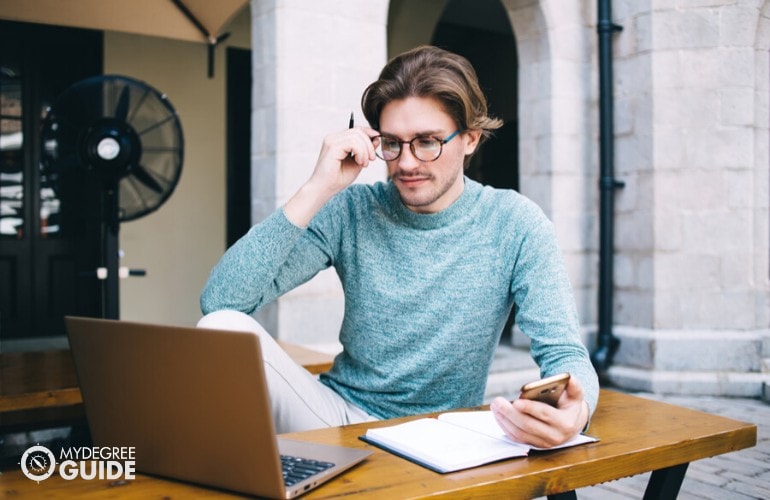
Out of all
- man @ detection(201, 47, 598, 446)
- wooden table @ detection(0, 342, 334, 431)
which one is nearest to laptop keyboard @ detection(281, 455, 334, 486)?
man @ detection(201, 47, 598, 446)

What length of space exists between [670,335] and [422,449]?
4.08m

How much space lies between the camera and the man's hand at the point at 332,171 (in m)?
1.90

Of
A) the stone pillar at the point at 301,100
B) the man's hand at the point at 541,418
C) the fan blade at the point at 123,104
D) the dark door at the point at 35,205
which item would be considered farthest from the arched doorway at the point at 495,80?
the man's hand at the point at 541,418

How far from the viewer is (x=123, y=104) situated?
11.4ft

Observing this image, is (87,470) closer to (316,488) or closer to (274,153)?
(316,488)

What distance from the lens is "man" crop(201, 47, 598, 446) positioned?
1843 mm

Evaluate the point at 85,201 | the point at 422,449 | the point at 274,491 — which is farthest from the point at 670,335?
the point at 85,201

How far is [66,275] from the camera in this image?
6.40 metres

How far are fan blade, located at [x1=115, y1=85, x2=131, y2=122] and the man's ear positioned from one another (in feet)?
6.71

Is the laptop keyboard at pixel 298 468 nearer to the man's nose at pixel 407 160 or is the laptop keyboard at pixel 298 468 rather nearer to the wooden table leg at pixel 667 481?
the wooden table leg at pixel 667 481

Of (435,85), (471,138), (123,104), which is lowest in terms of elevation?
(471,138)

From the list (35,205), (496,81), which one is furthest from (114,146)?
(496,81)

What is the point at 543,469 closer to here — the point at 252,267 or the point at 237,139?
the point at 252,267

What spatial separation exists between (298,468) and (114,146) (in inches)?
105
